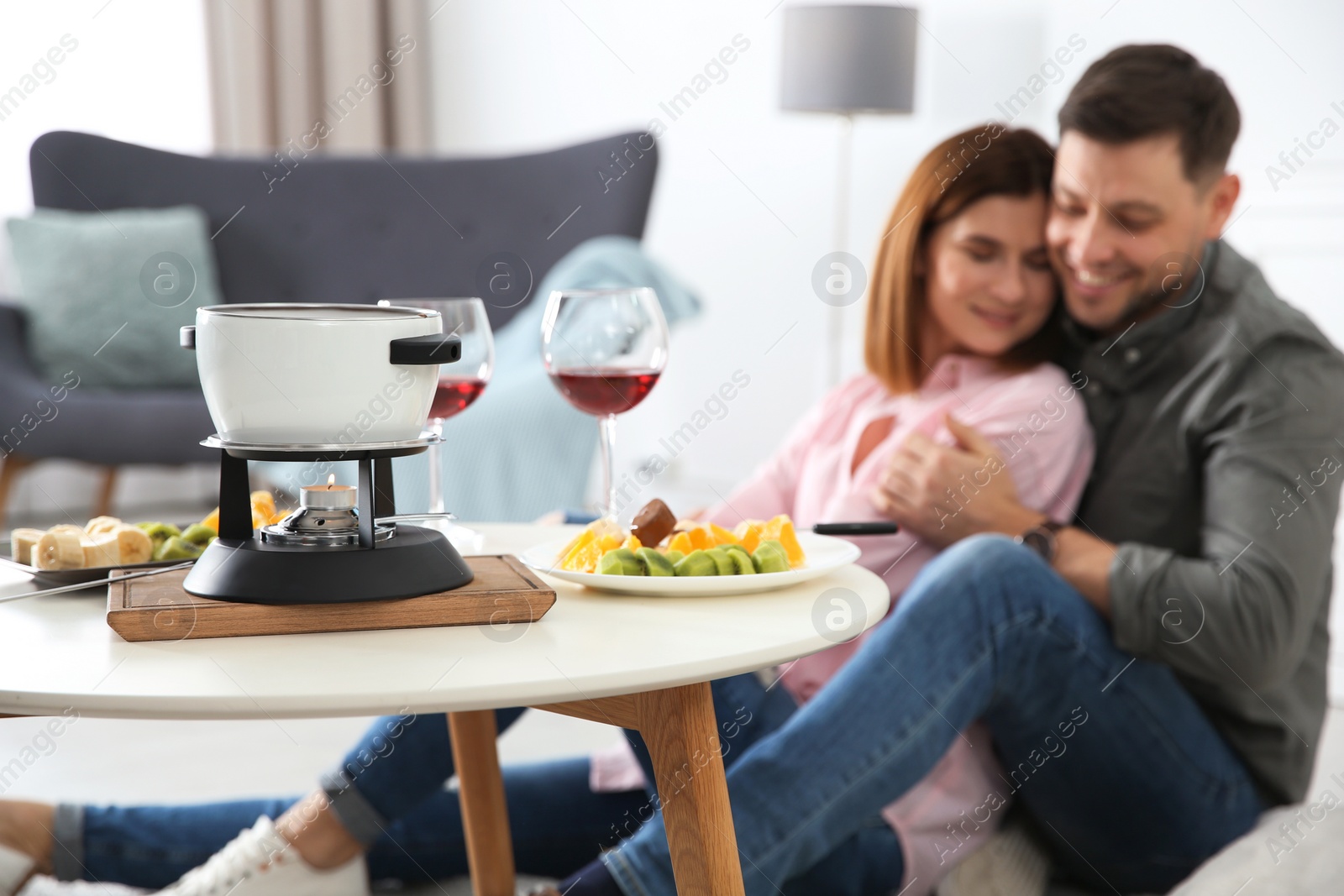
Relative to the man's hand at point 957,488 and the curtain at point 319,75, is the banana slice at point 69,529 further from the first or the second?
the curtain at point 319,75

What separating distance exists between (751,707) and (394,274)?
2.04 m

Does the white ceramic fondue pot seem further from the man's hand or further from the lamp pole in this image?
the lamp pole

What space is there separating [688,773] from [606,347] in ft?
1.02

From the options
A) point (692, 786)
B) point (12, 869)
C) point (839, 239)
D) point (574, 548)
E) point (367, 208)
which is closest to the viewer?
point (692, 786)

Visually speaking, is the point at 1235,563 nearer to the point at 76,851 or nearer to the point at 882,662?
the point at 882,662

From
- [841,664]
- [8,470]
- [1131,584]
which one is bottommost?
[8,470]

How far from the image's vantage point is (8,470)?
2.87 metres

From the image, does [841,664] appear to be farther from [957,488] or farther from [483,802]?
[483,802]

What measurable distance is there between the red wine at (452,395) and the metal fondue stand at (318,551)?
209 mm

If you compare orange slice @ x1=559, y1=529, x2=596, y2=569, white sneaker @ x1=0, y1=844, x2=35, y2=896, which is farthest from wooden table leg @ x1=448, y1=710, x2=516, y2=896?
white sneaker @ x1=0, y1=844, x2=35, y2=896

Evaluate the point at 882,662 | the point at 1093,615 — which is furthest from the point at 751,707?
the point at 1093,615

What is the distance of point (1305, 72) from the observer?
7.17ft

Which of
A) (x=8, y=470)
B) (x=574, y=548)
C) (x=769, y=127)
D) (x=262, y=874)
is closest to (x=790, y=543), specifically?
(x=574, y=548)

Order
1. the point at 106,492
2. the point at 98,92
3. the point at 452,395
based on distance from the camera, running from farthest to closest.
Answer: the point at 98,92
the point at 106,492
the point at 452,395
